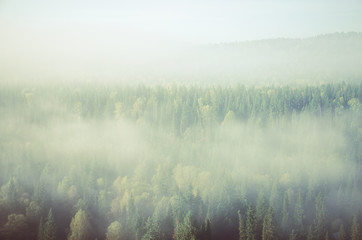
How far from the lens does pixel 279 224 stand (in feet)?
212

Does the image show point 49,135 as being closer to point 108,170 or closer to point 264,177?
point 108,170

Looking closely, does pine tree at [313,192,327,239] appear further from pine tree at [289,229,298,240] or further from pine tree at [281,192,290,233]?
pine tree at [281,192,290,233]

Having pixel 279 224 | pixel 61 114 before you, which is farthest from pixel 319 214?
pixel 61 114

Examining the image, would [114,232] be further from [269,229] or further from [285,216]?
[285,216]

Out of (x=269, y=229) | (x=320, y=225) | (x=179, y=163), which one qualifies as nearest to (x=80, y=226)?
(x=179, y=163)

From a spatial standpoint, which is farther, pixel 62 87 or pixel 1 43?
pixel 62 87

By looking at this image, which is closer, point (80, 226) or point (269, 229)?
point (269, 229)

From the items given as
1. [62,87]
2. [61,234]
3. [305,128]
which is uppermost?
[62,87]

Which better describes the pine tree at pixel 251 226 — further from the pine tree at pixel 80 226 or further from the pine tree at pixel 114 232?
the pine tree at pixel 80 226

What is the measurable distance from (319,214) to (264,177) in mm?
25088

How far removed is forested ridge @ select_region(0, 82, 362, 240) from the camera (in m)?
63.7

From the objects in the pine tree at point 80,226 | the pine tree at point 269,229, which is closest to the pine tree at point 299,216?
the pine tree at point 269,229

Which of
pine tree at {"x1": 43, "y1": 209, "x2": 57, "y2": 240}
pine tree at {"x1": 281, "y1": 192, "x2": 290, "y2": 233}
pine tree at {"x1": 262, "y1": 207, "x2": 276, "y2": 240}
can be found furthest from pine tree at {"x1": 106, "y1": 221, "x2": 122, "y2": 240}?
pine tree at {"x1": 281, "y1": 192, "x2": 290, "y2": 233}

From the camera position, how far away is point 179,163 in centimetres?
9506
